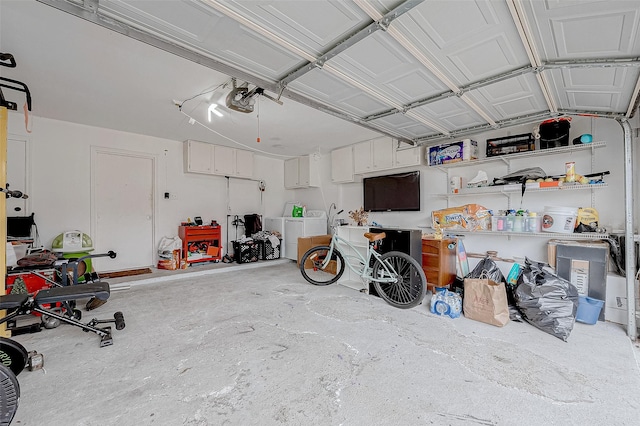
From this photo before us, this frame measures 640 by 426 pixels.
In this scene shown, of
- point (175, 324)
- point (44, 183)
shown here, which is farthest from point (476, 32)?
point (44, 183)

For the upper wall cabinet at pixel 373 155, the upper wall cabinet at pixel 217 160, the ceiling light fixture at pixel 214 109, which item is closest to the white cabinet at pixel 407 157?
the upper wall cabinet at pixel 373 155

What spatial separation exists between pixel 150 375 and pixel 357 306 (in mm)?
2055

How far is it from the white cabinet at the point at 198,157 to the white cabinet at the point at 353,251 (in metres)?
3.17

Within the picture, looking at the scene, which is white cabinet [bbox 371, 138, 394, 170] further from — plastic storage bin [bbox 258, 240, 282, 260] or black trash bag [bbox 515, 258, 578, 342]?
plastic storage bin [bbox 258, 240, 282, 260]

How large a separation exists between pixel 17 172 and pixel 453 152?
21.0 ft

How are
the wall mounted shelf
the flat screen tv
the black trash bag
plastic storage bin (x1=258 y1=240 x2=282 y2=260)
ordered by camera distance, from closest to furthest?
the black trash bag → the wall mounted shelf → the flat screen tv → plastic storage bin (x1=258 y1=240 x2=282 y2=260)

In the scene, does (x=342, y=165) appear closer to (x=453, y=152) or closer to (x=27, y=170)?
(x=453, y=152)

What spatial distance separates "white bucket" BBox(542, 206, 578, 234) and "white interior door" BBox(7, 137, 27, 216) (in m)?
7.02

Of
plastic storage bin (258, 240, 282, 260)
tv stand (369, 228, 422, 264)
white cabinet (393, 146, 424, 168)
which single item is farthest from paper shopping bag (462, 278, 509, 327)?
plastic storage bin (258, 240, 282, 260)

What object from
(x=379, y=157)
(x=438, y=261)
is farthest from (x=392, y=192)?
(x=438, y=261)

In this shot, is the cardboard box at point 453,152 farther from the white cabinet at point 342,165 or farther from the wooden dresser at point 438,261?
the white cabinet at point 342,165

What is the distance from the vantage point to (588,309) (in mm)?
2541

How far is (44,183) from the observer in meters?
3.95

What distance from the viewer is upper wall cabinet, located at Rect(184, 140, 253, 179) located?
509 centimetres
